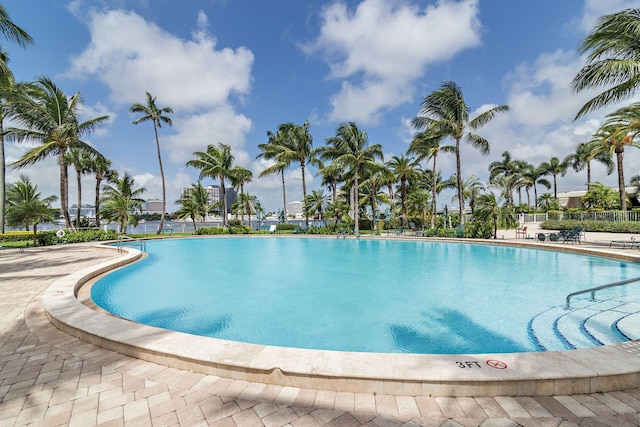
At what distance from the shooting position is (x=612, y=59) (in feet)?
33.1

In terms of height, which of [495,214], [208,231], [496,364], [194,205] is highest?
[194,205]

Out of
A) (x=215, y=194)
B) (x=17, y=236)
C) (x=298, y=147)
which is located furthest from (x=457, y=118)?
(x=215, y=194)

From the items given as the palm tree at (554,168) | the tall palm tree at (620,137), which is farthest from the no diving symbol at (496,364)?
the palm tree at (554,168)

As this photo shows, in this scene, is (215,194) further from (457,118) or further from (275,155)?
(457,118)

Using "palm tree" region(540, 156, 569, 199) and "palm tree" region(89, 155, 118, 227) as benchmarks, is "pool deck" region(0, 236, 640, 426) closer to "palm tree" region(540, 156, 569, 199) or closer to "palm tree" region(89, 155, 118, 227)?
"palm tree" region(89, 155, 118, 227)

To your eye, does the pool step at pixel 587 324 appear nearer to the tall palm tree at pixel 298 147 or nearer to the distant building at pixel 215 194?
the tall palm tree at pixel 298 147

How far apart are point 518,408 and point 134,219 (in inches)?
1172

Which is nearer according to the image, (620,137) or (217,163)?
(620,137)

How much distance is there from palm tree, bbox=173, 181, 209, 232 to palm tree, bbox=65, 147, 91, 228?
9.68 meters

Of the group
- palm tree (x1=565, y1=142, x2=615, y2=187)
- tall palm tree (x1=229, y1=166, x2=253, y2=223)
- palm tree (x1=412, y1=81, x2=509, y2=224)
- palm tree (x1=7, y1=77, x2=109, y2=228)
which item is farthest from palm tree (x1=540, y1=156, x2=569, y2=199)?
palm tree (x1=7, y1=77, x2=109, y2=228)

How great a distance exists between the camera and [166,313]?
688 centimetres

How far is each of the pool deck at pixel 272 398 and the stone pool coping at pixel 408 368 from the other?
0.02 metres

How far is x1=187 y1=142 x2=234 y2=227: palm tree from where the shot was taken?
3033 centimetres

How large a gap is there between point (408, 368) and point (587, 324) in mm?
5097
